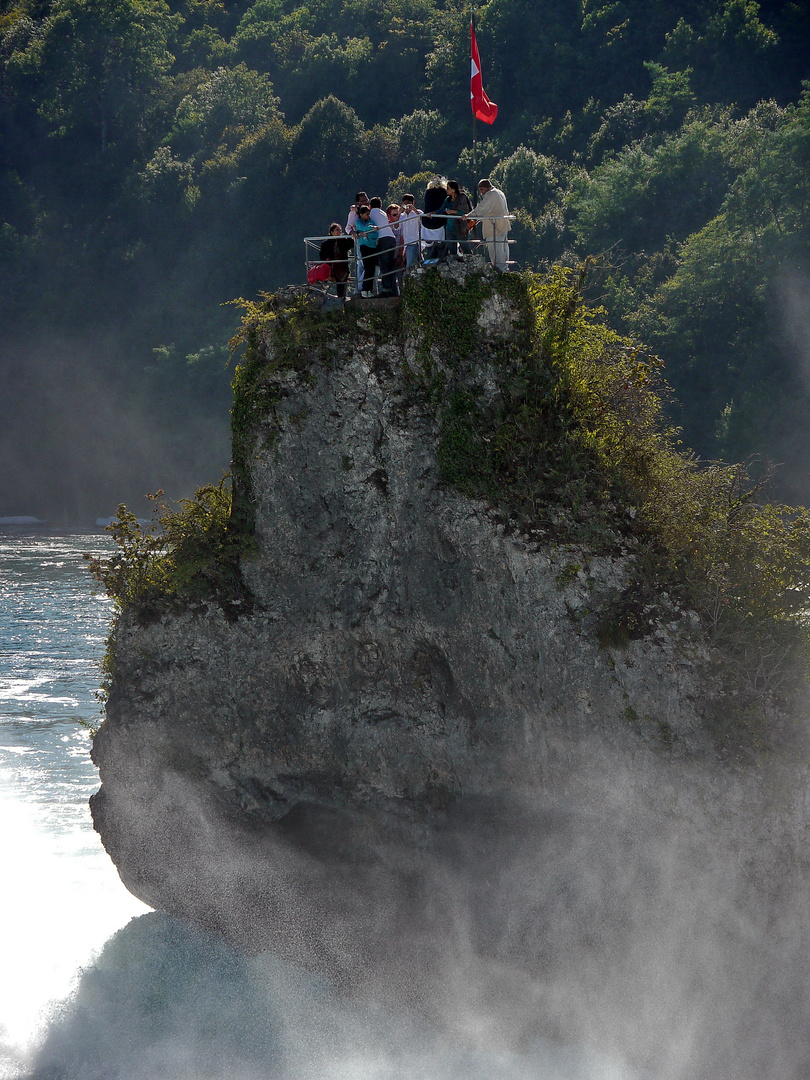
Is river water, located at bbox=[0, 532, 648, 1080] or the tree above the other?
the tree

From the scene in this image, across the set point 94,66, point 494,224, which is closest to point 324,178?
point 94,66

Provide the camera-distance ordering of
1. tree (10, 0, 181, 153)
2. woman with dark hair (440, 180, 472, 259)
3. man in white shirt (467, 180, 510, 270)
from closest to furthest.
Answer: man in white shirt (467, 180, 510, 270) < woman with dark hair (440, 180, 472, 259) < tree (10, 0, 181, 153)

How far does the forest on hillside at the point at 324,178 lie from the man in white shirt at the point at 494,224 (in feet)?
120

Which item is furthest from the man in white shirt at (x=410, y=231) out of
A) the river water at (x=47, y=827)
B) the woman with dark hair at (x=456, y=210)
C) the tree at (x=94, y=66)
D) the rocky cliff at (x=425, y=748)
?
the tree at (x=94, y=66)

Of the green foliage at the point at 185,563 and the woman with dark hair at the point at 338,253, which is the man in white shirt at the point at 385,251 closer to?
the woman with dark hair at the point at 338,253

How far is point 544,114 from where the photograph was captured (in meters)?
74.1

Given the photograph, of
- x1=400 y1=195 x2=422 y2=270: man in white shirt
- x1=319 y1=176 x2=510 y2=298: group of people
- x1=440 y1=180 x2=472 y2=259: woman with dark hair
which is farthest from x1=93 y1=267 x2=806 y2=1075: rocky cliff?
x1=440 y1=180 x2=472 y2=259: woman with dark hair

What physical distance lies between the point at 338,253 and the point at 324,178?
2676 inches

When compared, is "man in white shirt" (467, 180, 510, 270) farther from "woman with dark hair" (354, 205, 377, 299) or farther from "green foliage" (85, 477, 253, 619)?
"green foliage" (85, 477, 253, 619)

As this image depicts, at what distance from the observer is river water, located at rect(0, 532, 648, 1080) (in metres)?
12.0

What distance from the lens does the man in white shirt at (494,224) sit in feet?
42.4

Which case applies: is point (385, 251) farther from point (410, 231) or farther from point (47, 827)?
point (47, 827)

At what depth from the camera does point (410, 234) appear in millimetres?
13703

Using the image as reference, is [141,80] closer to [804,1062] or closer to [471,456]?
[471,456]
